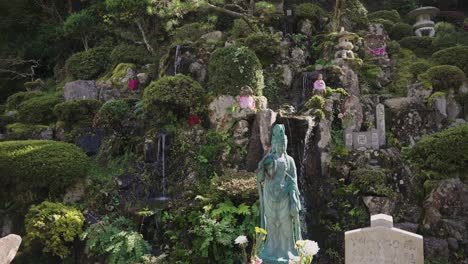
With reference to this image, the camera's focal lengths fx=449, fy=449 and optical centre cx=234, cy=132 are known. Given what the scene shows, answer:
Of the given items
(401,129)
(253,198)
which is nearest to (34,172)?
(253,198)

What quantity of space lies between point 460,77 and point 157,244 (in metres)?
13.4

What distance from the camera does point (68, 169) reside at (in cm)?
1385

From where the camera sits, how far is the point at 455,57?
1980cm

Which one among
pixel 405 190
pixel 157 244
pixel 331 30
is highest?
pixel 331 30

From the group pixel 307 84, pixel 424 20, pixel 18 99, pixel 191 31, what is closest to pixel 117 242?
pixel 307 84

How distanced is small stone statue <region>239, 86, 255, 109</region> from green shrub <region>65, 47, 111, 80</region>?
11086 mm

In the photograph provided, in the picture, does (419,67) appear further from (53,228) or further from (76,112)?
(53,228)

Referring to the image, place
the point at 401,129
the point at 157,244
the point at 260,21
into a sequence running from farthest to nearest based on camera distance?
the point at 260,21
the point at 401,129
the point at 157,244

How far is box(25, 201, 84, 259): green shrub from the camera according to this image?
1161 centimetres

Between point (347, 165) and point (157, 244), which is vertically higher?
point (347, 165)

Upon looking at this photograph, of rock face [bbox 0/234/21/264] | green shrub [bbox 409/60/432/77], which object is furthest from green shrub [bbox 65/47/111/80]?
rock face [bbox 0/234/21/264]

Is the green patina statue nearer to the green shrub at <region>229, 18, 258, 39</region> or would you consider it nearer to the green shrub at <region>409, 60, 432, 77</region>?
the green shrub at <region>229, 18, 258, 39</region>

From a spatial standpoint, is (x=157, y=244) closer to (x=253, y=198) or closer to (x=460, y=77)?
(x=253, y=198)

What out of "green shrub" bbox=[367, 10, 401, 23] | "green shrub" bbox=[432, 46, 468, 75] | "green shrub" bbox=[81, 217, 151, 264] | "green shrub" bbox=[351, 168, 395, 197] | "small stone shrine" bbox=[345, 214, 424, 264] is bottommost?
"green shrub" bbox=[81, 217, 151, 264]
